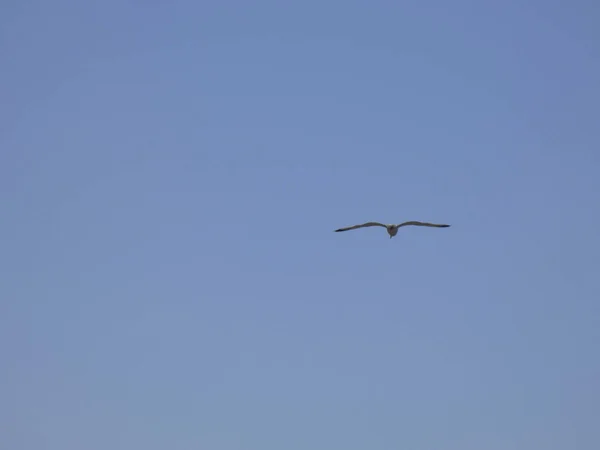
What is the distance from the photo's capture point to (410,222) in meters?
121

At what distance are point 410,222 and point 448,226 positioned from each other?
6552mm

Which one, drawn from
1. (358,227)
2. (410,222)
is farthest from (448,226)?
(358,227)

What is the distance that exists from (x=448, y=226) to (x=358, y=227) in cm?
1429

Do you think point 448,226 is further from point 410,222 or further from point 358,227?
point 358,227

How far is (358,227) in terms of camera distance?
11969 centimetres

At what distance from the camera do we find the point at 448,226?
117 metres

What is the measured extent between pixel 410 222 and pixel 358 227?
341 inches
